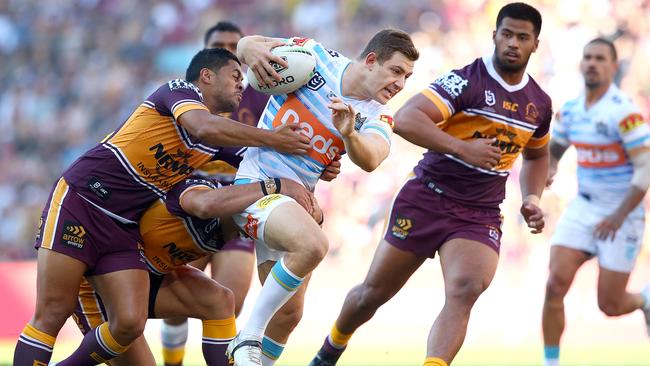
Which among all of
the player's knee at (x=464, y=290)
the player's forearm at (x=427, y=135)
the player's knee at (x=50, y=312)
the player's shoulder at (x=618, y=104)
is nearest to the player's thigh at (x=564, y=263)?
the player's shoulder at (x=618, y=104)

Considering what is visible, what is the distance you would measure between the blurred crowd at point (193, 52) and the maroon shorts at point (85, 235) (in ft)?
28.8

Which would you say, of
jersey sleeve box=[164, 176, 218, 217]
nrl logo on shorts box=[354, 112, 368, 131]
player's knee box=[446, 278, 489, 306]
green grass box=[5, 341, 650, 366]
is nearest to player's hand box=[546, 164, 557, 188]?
player's knee box=[446, 278, 489, 306]

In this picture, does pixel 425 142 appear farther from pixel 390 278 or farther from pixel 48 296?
pixel 48 296

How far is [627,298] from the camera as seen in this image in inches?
376

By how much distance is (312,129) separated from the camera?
643 centimetres

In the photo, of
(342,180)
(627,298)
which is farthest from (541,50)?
(627,298)

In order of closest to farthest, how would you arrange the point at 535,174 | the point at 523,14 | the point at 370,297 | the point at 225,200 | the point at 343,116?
the point at 343,116, the point at 225,200, the point at 523,14, the point at 370,297, the point at 535,174

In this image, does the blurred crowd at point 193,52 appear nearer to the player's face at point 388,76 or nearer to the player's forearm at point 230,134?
the player's face at point 388,76

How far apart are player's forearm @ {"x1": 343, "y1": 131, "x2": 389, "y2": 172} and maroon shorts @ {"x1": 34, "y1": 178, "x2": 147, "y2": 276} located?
161 centimetres

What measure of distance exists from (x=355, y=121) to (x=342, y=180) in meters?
9.40

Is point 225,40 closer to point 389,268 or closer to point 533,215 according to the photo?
point 389,268

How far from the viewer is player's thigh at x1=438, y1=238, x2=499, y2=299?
693cm

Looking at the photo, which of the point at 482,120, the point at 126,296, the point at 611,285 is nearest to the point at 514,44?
the point at 482,120

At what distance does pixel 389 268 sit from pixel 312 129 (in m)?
1.58
